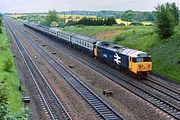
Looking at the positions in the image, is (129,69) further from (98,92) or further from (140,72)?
(98,92)

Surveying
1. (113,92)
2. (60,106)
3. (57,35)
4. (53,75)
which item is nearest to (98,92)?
(113,92)

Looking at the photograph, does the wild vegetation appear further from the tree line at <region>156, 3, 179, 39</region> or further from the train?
the tree line at <region>156, 3, 179, 39</region>

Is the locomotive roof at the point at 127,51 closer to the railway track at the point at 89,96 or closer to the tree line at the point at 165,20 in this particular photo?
the railway track at the point at 89,96

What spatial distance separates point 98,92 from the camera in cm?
3288

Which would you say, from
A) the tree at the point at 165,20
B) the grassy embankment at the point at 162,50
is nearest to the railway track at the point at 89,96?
the grassy embankment at the point at 162,50

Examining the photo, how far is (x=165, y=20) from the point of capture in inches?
2099

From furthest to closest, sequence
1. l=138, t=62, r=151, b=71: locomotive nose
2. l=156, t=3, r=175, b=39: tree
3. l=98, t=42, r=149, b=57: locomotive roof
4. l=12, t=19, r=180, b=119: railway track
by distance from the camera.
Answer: l=156, t=3, r=175, b=39: tree → l=98, t=42, r=149, b=57: locomotive roof → l=138, t=62, r=151, b=71: locomotive nose → l=12, t=19, r=180, b=119: railway track

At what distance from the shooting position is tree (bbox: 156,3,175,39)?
174 feet

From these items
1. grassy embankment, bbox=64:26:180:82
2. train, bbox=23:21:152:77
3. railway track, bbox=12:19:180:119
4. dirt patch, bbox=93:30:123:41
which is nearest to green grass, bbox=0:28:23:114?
railway track, bbox=12:19:180:119

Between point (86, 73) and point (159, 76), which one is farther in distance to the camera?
point (86, 73)

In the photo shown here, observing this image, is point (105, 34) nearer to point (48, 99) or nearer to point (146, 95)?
point (146, 95)

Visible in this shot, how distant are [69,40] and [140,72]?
40.0m

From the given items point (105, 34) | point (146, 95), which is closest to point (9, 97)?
point (146, 95)

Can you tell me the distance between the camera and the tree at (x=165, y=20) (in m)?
53.1
